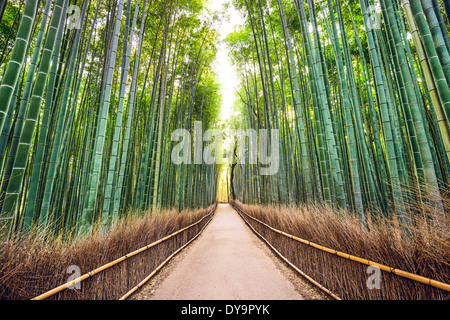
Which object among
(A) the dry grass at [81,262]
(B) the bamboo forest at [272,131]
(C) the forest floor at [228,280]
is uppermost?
(B) the bamboo forest at [272,131]

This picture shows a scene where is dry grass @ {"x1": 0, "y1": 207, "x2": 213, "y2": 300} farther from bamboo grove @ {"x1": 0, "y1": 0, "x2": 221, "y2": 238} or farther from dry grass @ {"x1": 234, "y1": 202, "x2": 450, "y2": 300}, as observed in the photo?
dry grass @ {"x1": 234, "y1": 202, "x2": 450, "y2": 300}

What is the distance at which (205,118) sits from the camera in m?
7.39

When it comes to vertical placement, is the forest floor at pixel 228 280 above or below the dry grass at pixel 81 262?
below

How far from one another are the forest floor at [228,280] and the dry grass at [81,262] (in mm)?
220

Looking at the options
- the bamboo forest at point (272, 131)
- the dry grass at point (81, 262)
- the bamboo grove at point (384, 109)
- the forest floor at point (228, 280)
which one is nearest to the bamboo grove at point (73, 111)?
the bamboo forest at point (272, 131)

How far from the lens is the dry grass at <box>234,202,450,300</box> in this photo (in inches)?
35.0

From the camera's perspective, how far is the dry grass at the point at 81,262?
919mm

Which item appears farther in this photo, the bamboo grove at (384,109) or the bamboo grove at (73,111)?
the bamboo grove at (73,111)

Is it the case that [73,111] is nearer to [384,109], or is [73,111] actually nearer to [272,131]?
[384,109]

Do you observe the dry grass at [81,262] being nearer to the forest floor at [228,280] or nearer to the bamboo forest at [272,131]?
the bamboo forest at [272,131]

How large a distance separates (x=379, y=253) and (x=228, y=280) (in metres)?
1.39
